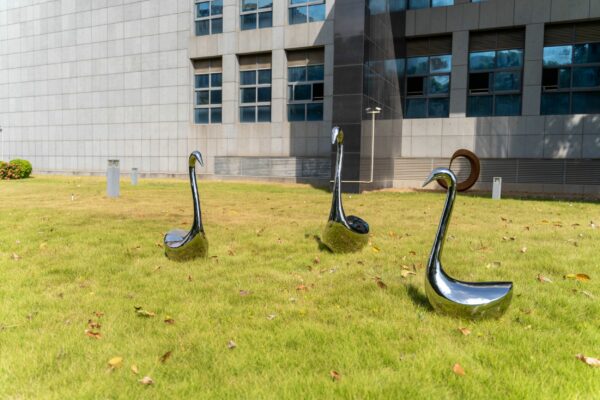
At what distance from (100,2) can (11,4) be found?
8.44 meters

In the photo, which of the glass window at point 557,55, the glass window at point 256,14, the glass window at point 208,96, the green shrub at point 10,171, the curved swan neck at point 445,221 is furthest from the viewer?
the glass window at point 208,96

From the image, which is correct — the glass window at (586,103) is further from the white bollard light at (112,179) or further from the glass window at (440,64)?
the white bollard light at (112,179)

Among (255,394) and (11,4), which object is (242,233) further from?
→ (11,4)

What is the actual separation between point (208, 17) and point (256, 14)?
3.19 m

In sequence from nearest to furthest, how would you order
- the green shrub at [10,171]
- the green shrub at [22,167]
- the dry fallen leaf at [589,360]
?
the dry fallen leaf at [589,360]
the green shrub at [10,171]
the green shrub at [22,167]

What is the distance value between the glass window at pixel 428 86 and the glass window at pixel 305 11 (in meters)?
5.07

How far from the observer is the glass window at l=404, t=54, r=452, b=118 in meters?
21.3

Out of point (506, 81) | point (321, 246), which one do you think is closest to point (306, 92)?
point (506, 81)

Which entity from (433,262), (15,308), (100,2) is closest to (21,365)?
(15,308)

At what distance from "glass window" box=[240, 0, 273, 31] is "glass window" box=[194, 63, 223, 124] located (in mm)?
3084

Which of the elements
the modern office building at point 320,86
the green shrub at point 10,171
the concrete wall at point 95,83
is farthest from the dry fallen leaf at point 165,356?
the green shrub at point 10,171

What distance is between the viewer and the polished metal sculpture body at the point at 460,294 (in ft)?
12.4

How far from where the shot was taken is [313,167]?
872 inches

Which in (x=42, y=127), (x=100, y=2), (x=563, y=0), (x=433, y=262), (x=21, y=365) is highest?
(x=100, y=2)
